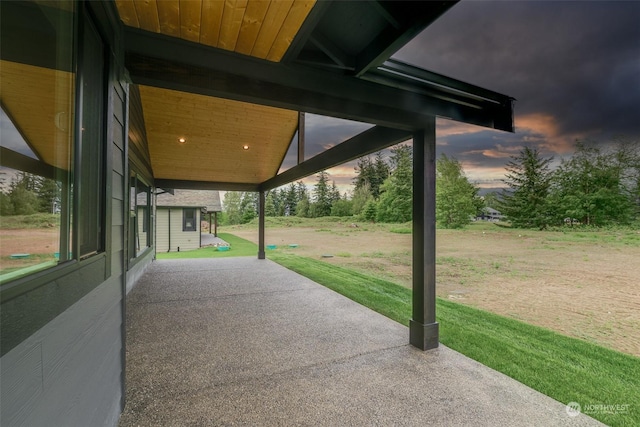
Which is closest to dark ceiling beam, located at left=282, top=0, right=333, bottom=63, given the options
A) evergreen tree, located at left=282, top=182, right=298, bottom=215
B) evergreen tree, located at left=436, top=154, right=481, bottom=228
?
evergreen tree, located at left=436, top=154, right=481, bottom=228

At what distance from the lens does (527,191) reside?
12.0 m

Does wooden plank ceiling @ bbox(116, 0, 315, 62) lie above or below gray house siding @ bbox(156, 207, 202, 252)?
above

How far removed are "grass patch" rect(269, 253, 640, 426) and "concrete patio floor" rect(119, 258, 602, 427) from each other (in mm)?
202

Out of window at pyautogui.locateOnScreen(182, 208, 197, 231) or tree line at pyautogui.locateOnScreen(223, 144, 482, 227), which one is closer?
window at pyautogui.locateOnScreen(182, 208, 197, 231)

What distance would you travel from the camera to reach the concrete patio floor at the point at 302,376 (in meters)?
1.92

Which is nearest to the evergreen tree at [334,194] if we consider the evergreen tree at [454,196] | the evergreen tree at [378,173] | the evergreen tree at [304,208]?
the evergreen tree at [304,208]

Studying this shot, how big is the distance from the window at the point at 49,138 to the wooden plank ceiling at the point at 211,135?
3426 mm

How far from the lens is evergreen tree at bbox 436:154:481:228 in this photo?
16750 mm

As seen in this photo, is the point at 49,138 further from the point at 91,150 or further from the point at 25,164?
the point at 91,150

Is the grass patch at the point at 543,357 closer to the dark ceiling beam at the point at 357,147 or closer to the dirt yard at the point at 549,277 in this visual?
the dirt yard at the point at 549,277

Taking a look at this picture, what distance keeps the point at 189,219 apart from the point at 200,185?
523 cm

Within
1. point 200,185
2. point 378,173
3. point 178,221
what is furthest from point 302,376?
point 378,173

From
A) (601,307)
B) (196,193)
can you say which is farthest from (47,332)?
(196,193)

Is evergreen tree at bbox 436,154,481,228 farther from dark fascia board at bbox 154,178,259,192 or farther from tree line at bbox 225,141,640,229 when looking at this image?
dark fascia board at bbox 154,178,259,192
